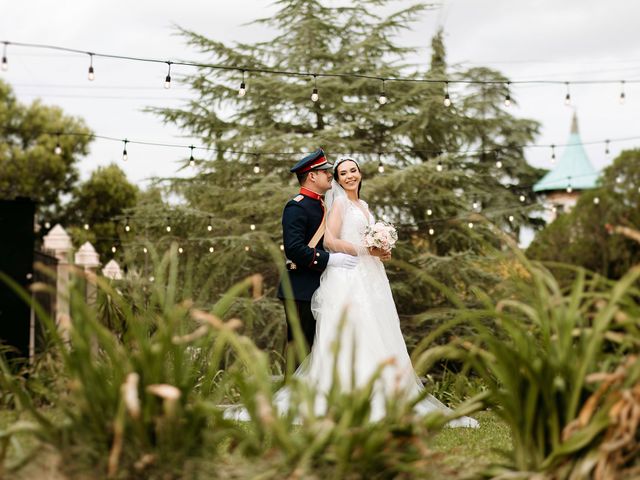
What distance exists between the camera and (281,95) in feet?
63.1

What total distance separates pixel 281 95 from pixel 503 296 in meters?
5.98

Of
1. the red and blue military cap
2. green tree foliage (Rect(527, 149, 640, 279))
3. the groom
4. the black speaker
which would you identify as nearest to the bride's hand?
the groom

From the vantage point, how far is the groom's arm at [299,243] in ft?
19.7

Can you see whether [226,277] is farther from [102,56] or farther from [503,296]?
[102,56]

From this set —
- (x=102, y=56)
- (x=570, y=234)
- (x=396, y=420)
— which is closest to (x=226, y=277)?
(x=102, y=56)

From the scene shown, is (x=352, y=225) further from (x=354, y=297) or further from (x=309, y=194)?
(x=354, y=297)

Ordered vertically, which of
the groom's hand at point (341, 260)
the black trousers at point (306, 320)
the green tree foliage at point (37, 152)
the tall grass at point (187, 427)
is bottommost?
the black trousers at point (306, 320)

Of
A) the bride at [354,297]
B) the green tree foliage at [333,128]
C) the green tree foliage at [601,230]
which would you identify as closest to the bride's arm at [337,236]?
the bride at [354,297]

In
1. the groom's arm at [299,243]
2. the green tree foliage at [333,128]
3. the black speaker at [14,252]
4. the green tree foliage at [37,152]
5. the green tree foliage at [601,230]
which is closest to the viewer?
the groom's arm at [299,243]

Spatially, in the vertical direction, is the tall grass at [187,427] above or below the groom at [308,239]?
below

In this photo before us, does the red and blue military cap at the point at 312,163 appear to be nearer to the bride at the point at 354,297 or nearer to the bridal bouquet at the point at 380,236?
the bride at the point at 354,297

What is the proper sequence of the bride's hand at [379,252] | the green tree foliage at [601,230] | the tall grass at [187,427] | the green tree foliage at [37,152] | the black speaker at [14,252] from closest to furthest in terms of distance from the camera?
the tall grass at [187,427] → the bride's hand at [379,252] → the black speaker at [14,252] → the green tree foliage at [601,230] → the green tree foliage at [37,152]

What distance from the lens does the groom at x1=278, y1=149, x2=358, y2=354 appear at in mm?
6035

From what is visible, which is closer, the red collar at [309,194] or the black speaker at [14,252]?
the red collar at [309,194]
